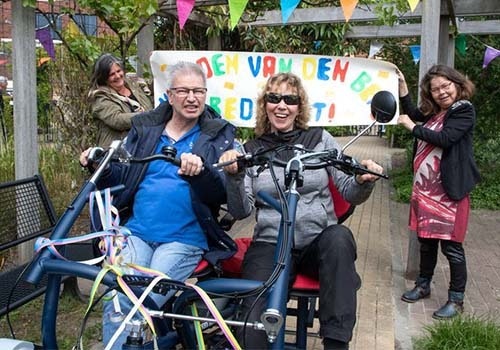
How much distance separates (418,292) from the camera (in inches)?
163

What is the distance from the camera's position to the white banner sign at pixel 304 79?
14.4ft

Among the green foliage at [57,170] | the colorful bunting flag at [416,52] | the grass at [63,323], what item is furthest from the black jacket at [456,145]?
the colorful bunting flag at [416,52]

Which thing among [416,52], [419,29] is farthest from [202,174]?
[416,52]

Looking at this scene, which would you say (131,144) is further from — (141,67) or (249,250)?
(141,67)

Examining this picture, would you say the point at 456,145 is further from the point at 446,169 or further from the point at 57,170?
the point at 57,170

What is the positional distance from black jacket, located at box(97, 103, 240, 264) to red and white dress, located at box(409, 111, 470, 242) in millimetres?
1666

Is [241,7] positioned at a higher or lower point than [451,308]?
higher

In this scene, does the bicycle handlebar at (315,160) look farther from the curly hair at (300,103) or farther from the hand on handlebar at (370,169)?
the curly hair at (300,103)

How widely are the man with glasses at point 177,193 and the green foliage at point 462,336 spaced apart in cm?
143

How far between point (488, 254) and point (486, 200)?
9.36 ft

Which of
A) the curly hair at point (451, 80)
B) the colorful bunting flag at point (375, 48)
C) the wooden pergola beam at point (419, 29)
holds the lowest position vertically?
the curly hair at point (451, 80)

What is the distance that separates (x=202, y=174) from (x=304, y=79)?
2.18 m

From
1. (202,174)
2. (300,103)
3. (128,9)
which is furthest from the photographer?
(128,9)

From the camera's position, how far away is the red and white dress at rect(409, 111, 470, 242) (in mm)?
3756
